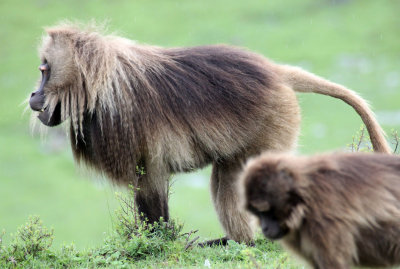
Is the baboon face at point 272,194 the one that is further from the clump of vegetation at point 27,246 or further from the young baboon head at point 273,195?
the clump of vegetation at point 27,246

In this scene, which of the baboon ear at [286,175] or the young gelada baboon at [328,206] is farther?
the baboon ear at [286,175]

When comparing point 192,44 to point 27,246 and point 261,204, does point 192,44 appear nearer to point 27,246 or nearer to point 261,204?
point 27,246

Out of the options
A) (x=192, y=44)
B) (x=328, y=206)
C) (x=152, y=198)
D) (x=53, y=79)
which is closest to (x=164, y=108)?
(x=152, y=198)

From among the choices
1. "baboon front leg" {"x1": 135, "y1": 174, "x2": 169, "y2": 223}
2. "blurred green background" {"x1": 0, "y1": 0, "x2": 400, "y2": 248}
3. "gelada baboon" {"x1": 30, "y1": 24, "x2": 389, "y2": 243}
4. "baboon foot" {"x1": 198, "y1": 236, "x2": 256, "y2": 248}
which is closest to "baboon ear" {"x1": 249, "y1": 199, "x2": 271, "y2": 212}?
"gelada baboon" {"x1": 30, "y1": 24, "x2": 389, "y2": 243}

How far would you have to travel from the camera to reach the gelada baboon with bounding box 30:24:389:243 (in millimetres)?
6562

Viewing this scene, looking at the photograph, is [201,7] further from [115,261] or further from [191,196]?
[115,261]

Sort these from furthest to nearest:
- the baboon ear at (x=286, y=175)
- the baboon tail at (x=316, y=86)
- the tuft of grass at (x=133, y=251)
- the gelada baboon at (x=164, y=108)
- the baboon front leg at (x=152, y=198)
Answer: the baboon tail at (x=316, y=86) → the baboon front leg at (x=152, y=198) → the gelada baboon at (x=164, y=108) → the tuft of grass at (x=133, y=251) → the baboon ear at (x=286, y=175)

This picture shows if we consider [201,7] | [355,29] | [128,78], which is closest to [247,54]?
[128,78]

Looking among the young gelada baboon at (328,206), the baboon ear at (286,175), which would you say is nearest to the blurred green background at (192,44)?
the young gelada baboon at (328,206)

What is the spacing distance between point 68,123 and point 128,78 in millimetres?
733

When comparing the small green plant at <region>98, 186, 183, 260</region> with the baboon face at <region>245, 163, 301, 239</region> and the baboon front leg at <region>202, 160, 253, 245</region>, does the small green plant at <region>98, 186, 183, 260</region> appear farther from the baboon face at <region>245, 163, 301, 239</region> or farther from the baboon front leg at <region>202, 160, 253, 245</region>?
the baboon face at <region>245, 163, 301, 239</region>

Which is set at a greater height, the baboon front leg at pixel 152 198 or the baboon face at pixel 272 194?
the baboon front leg at pixel 152 198

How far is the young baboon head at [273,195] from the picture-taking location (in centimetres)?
476

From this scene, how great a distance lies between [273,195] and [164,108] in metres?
2.14
